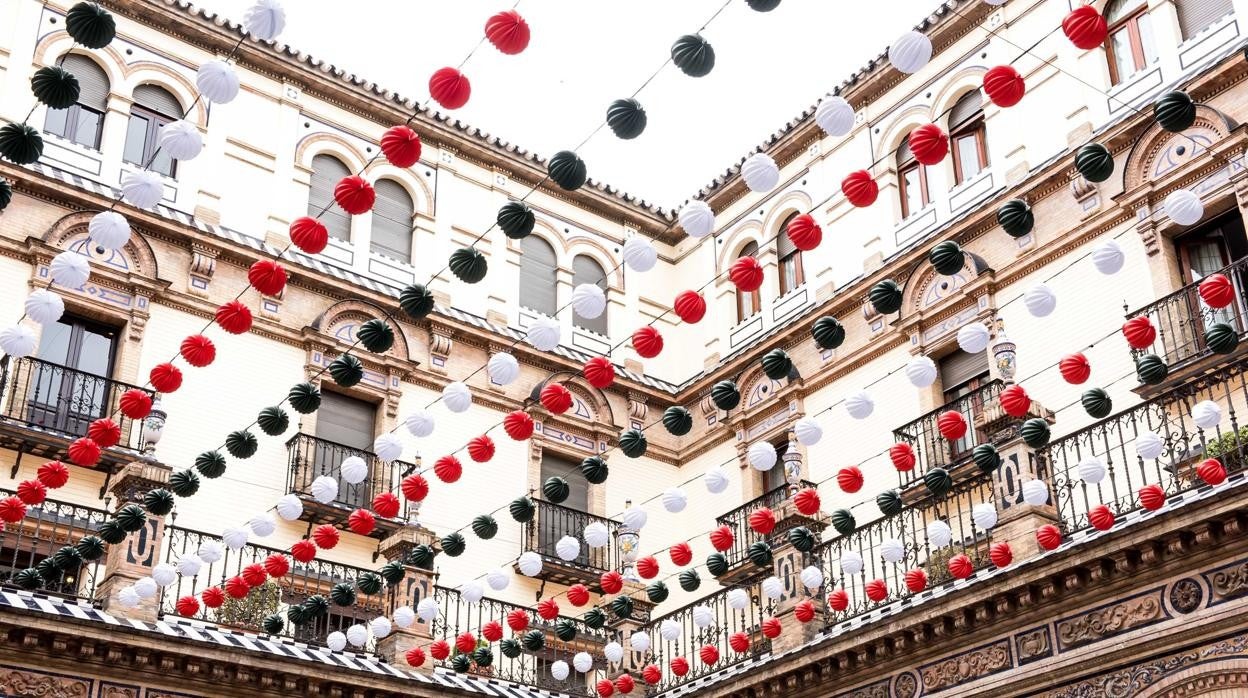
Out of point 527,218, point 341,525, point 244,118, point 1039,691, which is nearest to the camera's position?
point 527,218

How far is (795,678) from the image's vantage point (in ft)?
47.9

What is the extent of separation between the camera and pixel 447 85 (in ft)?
27.8

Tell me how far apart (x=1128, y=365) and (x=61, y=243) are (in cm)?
1276

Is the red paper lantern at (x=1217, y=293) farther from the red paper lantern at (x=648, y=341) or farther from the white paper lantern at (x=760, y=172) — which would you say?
the red paper lantern at (x=648, y=341)

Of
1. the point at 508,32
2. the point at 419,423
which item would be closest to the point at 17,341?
the point at 419,423

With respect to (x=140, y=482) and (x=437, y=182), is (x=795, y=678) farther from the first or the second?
(x=437, y=182)

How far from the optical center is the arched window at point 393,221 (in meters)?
20.4

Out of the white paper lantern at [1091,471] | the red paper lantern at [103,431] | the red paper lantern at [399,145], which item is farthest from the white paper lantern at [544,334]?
the white paper lantern at [1091,471]

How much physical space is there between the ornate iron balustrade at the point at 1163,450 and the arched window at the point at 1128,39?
456cm

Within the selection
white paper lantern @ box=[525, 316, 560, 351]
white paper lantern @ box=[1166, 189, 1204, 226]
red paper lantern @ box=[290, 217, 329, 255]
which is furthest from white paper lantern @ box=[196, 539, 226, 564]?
white paper lantern @ box=[1166, 189, 1204, 226]

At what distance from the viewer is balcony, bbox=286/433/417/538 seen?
17422mm

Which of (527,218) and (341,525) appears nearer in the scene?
(527,218)

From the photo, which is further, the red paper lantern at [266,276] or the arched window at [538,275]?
the arched window at [538,275]

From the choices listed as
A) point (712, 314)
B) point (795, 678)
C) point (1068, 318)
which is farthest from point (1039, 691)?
point (712, 314)
